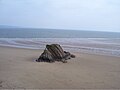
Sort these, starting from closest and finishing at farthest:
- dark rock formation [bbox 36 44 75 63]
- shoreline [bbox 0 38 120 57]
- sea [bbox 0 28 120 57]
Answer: dark rock formation [bbox 36 44 75 63] → shoreline [bbox 0 38 120 57] → sea [bbox 0 28 120 57]

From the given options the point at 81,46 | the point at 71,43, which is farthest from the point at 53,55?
the point at 71,43

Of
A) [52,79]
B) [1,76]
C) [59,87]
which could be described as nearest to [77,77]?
[52,79]

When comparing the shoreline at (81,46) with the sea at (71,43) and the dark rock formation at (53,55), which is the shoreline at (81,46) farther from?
the dark rock formation at (53,55)

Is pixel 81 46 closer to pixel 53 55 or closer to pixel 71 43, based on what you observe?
pixel 71 43

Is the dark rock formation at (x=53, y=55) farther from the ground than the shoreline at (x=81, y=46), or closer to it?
farther from the ground

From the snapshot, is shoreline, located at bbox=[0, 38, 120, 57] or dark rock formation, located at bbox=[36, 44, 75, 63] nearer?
dark rock formation, located at bbox=[36, 44, 75, 63]

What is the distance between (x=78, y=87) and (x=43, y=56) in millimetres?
7154

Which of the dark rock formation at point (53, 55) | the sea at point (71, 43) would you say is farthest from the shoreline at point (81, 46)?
the dark rock formation at point (53, 55)

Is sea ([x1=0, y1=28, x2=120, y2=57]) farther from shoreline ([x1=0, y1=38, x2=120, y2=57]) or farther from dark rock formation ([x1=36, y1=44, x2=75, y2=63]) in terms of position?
dark rock formation ([x1=36, y1=44, x2=75, y2=63])

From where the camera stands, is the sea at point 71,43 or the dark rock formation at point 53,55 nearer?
the dark rock formation at point 53,55

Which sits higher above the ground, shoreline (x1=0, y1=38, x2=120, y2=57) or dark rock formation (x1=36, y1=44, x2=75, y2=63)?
dark rock formation (x1=36, y1=44, x2=75, y2=63)

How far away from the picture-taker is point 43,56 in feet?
48.2

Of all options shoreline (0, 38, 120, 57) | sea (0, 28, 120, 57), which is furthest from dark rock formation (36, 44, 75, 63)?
sea (0, 28, 120, 57)

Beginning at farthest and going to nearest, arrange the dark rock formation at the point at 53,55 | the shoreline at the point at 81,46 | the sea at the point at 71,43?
the sea at the point at 71,43 < the shoreline at the point at 81,46 < the dark rock formation at the point at 53,55
